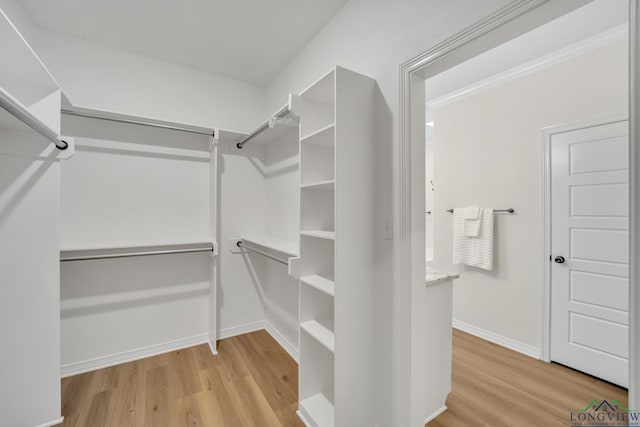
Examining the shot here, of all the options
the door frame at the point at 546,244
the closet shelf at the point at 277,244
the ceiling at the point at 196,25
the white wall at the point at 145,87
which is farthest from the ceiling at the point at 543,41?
the closet shelf at the point at 277,244

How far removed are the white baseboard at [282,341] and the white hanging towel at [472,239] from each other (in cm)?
202

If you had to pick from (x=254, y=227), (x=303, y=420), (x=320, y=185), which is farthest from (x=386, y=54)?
(x=303, y=420)

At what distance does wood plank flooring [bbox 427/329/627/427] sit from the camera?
1788mm

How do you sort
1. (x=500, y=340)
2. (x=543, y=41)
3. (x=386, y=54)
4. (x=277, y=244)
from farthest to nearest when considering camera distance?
(x=500, y=340) < (x=277, y=244) < (x=543, y=41) < (x=386, y=54)

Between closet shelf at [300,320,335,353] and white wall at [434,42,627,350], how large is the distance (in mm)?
2147

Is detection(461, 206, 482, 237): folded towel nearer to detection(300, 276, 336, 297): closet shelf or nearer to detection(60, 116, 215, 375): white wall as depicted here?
detection(300, 276, 336, 297): closet shelf

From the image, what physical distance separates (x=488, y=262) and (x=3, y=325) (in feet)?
12.3

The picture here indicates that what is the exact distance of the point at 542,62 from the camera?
2.51 m

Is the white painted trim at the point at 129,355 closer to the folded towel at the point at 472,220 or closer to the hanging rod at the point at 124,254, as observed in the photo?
the hanging rod at the point at 124,254

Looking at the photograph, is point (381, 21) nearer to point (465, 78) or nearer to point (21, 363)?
point (465, 78)

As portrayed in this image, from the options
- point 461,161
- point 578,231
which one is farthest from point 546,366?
point 461,161

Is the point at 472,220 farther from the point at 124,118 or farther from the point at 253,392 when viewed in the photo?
the point at 124,118

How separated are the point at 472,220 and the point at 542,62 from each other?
1558 millimetres

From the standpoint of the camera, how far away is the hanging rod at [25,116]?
105cm
